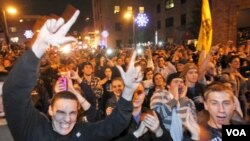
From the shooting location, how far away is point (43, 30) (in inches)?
101

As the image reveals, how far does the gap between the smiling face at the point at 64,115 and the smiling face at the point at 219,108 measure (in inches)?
55.3

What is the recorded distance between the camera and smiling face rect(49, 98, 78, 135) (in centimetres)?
289

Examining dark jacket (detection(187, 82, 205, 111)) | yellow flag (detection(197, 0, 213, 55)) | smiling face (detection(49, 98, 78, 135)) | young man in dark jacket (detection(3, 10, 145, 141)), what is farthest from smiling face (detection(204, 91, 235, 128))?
yellow flag (detection(197, 0, 213, 55))

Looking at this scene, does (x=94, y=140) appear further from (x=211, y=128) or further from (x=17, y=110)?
(x=211, y=128)

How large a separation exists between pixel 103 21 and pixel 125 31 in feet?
14.4

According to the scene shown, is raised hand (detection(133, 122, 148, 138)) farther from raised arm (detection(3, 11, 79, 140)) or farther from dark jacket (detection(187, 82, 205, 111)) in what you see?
dark jacket (detection(187, 82, 205, 111))

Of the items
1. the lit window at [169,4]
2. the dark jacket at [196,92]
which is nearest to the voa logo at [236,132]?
the dark jacket at [196,92]

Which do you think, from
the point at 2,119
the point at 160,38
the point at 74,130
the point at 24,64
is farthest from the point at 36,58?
the point at 160,38

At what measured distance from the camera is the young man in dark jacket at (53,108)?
8.21 feet

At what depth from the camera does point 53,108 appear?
3014 millimetres

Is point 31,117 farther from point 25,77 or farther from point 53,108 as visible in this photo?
point 25,77

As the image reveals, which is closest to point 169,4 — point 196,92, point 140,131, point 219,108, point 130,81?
point 196,92

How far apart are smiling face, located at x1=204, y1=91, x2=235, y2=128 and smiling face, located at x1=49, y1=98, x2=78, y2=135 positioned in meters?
1.40

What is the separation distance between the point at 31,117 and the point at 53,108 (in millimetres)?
276
